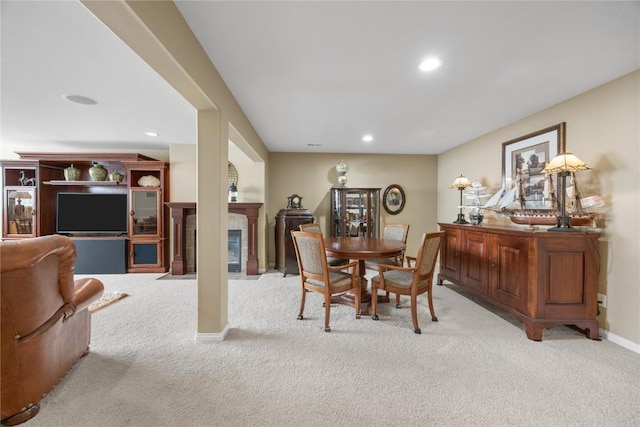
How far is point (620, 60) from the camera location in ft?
6.36

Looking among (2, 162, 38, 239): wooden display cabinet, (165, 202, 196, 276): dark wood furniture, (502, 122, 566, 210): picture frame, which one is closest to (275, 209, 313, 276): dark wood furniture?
(165, 202, 196, 276): dark wood furniture

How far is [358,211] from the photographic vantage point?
4.86 m

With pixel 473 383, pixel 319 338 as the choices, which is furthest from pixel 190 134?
pixel 473 383

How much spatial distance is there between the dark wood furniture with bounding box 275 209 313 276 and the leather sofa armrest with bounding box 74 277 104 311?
268 centimetres

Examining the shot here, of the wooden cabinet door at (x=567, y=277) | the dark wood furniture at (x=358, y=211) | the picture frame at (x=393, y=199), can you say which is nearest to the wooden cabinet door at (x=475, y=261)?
the wooden cabinet door at (x=567, y=277)

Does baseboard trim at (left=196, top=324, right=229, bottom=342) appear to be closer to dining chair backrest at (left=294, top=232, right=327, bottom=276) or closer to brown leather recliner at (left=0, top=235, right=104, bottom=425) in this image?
brown leather recliner at (left=0, top=235, right=104, bottom=425)

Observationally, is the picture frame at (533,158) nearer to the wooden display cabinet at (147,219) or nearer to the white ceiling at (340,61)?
the white ceiling at (340,61)

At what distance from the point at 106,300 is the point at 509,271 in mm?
4704

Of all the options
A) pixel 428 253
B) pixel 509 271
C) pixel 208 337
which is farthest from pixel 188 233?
pixel 509 271

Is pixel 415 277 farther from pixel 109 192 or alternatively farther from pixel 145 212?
pixel 109 192

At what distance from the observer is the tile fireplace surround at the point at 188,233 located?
14.6 ft

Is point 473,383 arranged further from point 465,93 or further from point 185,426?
point 465,93

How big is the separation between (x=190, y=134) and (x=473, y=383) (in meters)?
4.64

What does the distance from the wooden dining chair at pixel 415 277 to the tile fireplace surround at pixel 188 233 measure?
2612 millimetres
